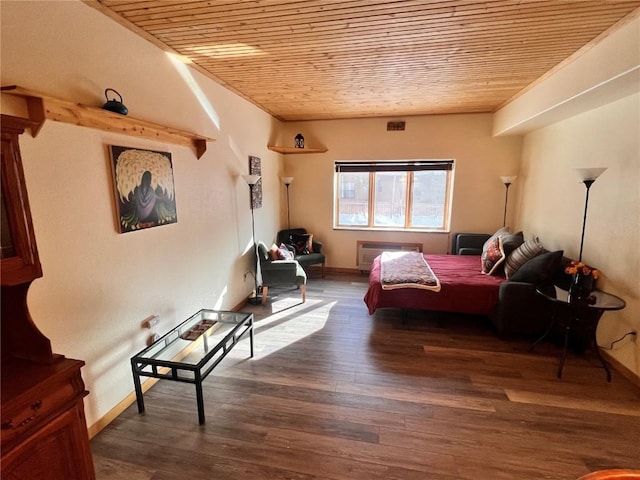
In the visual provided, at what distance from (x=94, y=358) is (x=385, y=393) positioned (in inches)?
80.0

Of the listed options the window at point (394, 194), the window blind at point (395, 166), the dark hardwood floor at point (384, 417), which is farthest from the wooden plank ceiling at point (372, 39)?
the dark hardwood floor at point (384, 417)

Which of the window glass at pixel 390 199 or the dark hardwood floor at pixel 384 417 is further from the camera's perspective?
the window glass at pixel 390 199

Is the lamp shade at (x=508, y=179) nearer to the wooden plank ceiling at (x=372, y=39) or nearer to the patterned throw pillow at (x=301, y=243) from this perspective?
the wooden plank ceiling at (x=372, y=39)

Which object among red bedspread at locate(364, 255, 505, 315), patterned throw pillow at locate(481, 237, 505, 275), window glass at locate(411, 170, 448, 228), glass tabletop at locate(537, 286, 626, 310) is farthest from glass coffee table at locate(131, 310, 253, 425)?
window glass at locate(411, 170, 448, 228)

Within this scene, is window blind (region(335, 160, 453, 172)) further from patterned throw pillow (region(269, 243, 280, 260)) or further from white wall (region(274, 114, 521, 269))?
patterned throw pillow (region(269, 243, 280, 260))

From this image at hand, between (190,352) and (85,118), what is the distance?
82.9 inches

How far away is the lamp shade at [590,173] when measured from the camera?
8.31 feet

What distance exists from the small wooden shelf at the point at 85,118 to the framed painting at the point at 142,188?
129mm

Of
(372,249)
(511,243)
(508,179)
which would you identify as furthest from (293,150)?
(511,243)

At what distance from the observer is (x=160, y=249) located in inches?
97.0

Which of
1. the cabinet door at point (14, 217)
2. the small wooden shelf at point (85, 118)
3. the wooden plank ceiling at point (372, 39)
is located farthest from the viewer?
the wooden plank ceiling at point (372, 39)

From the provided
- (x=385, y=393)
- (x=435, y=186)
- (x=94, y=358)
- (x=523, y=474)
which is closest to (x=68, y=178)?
(x=94, y=358)

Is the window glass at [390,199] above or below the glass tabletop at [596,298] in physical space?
above

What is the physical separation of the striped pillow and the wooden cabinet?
368 centimetres
